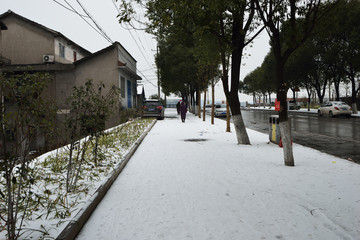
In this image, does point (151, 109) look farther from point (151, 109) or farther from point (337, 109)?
point (337, 109)

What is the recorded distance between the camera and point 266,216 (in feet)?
12.7

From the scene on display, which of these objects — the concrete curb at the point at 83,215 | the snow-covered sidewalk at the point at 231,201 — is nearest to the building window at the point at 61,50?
the snow-covered sidewalk at the point at 231,201

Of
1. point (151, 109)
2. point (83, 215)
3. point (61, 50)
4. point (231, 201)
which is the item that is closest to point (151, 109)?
point (151, 109)

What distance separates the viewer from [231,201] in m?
4.48

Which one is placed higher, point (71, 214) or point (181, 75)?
point (181, 75)

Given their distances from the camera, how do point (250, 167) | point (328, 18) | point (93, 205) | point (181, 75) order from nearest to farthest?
point (93, 205) → point (250, 167) → point (328, 18) → point (181, 75)

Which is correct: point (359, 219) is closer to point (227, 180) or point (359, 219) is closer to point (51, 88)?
point (227, 180)

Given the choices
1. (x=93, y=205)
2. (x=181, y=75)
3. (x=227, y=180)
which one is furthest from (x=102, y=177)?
(x=181, y=75)

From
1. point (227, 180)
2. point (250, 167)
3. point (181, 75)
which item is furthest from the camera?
point (181, 75)

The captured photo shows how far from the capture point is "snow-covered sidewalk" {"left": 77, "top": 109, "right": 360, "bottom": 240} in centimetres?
347

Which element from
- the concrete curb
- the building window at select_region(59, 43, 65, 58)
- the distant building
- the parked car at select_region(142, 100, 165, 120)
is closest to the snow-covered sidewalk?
the concrete curb

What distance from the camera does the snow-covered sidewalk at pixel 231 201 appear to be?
347 cm

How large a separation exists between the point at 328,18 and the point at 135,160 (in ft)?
20.1

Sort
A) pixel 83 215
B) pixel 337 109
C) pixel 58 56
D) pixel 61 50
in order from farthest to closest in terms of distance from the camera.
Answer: pixel 61 50
pixel 58 56
pixel 337 109
pixel 83 215
